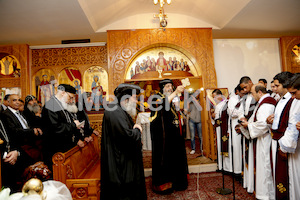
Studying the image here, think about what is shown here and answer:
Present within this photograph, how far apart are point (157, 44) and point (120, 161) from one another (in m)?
4.75

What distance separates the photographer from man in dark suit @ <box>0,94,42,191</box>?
2.89 meters

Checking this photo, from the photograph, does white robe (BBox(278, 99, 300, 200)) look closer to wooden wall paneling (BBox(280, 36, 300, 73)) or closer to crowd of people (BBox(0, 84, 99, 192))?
crowd of people (BBox(0, 84, 99, 192))

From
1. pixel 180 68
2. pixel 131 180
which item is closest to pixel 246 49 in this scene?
pixel 180 68

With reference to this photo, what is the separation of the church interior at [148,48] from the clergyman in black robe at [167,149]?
1.85 m

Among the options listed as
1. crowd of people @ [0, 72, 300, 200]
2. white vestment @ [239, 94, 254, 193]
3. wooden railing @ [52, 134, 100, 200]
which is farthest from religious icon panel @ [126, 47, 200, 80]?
wooden railing @ [52, 134, 100, 200]

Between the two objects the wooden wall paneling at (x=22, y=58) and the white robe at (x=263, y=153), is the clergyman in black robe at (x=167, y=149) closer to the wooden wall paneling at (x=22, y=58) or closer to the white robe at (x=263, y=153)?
the white robe at (x=263, y=153)

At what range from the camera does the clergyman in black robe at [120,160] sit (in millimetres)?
2627

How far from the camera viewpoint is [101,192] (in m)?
2.72

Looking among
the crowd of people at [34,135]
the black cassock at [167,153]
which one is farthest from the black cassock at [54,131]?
the black cassock at [167,153]

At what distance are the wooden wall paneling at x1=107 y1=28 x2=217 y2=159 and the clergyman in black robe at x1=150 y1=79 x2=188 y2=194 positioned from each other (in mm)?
2455

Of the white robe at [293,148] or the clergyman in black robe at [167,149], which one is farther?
the clergyman in black robe at [167,149]

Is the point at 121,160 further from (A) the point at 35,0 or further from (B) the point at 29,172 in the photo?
(A) the point at 35,0

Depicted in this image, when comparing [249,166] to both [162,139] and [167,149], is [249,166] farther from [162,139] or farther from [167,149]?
[162,139]

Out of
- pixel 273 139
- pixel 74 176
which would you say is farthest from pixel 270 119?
pixel 74 176
